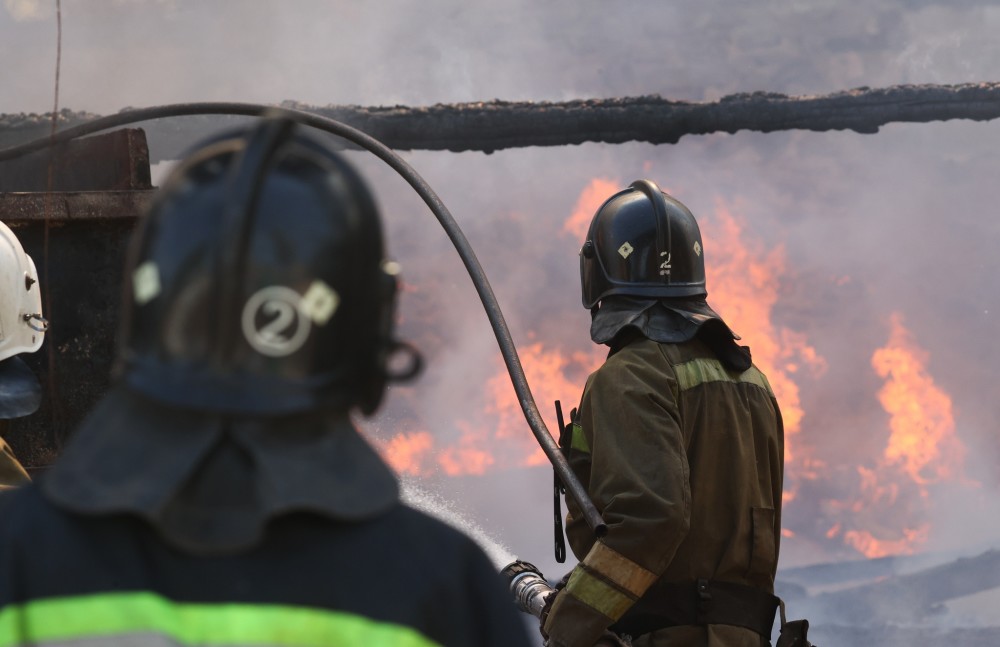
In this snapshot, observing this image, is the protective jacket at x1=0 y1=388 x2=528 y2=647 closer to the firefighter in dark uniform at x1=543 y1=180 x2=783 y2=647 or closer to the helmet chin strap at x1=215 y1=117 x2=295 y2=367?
the helmet chin strap at x1=215 y1=117 x2=295 y2=367

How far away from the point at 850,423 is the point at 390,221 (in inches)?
206

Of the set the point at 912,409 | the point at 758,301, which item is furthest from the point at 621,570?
the point at 912,409

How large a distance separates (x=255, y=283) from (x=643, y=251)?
2.53 meters

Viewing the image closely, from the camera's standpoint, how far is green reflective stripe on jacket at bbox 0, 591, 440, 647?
1116 mm

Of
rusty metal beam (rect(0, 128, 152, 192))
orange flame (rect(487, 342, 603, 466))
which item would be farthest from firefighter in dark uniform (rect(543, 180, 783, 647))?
orange flame (rect(487, 342, 603, 466))

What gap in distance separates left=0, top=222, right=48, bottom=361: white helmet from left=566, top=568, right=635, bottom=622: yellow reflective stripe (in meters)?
1.92

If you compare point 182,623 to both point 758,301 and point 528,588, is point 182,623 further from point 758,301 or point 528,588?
point 758,301

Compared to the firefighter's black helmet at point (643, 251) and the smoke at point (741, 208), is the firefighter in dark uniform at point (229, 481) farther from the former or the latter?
the smoke at point (741, 208)

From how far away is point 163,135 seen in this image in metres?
10.4

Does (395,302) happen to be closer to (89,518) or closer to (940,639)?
(89,518)

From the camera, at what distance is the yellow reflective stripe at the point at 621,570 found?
308 centimetres

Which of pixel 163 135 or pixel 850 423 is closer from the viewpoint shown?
pixel 163 135

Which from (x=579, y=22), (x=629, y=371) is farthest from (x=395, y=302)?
(x=579, y=22)

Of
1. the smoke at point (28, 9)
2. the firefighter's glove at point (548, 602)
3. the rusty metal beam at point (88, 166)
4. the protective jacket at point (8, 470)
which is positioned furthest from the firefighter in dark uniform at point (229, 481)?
the smoke at point (28, 9)
